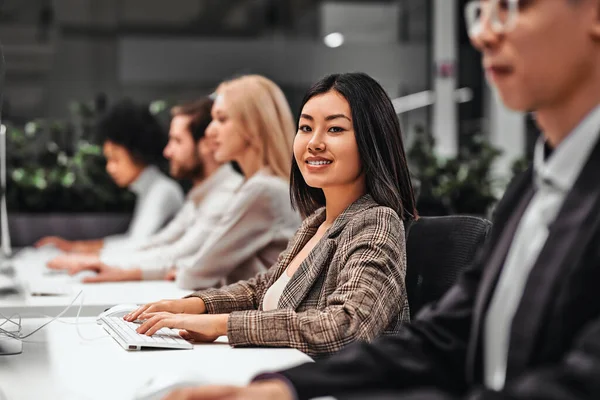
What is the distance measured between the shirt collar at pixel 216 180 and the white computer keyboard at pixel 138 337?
199cm

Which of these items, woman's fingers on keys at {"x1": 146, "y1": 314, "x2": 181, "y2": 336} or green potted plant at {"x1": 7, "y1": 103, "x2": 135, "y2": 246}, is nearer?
woman's fingers on keys at {"x1": 146, "y1": 314, "x2": 181, "y2": 336}

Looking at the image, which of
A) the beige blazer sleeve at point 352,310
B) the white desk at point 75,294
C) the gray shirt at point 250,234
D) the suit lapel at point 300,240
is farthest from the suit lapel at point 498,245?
the gray shirt at point 250,234

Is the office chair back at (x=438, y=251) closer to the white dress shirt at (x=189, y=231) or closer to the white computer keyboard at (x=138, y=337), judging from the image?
the white computer keyboard at (x=138, y=337)

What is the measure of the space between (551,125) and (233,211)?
2017 mm

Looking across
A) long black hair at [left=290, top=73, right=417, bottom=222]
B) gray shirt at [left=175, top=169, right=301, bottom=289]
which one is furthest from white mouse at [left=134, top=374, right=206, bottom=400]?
gray shirt at [left=175, top=169, right=301, bottom=289]

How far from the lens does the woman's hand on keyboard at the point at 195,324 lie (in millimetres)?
1825

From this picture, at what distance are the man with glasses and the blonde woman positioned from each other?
71.7 inches

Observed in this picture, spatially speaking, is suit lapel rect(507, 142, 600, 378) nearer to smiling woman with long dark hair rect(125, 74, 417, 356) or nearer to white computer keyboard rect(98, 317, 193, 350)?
smiling woman with long dark hair rect(125, 74, 417, 356)

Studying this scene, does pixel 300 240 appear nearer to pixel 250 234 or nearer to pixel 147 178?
pixel 250 234

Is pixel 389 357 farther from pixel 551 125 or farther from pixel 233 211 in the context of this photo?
pixel 233 211

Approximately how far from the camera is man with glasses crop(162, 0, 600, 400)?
0.97 metres

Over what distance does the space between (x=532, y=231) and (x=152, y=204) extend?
159 inches

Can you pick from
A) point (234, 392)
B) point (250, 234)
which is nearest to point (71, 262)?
point (250, 234)

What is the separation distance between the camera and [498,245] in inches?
47.0
